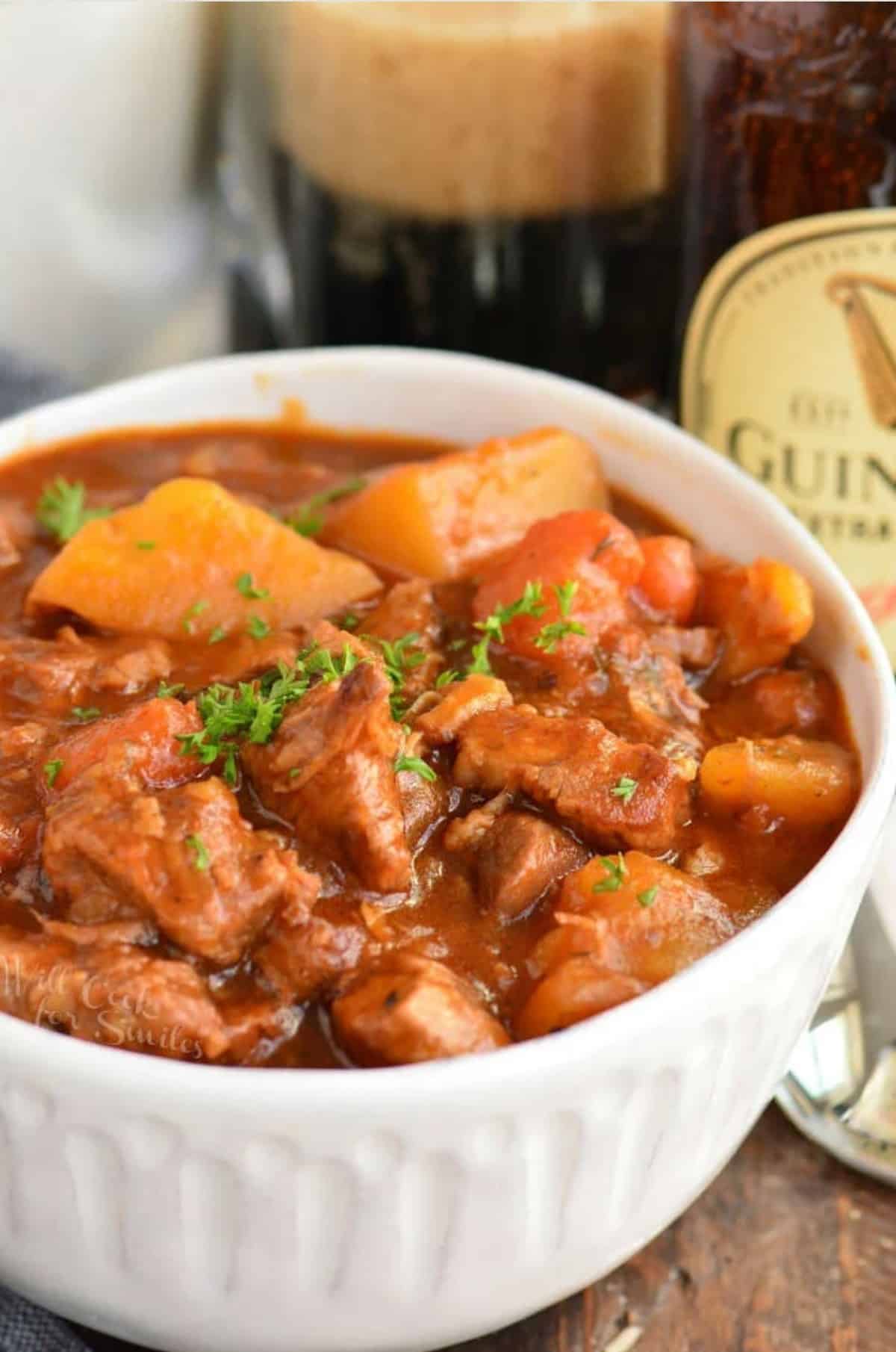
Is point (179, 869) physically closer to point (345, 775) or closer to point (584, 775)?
point (345, 775)

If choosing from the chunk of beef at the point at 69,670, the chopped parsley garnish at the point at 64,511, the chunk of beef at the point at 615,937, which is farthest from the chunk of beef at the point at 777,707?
the chopped parsley garnish at the point at 64,511

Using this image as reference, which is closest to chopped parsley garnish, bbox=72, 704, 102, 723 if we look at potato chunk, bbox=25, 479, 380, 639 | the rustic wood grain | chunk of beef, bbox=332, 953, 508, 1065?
potato chunk, bbox=25, 479, 380, 639

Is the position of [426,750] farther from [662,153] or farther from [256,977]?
[662,153]

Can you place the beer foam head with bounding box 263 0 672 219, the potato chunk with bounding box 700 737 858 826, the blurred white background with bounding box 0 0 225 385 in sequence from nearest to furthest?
the potato chunk with bounding box 700 737 858 826 → the beer foam head with bounding box 263 0 672 219 → the blurred white background with bounding box 0 0 225 385

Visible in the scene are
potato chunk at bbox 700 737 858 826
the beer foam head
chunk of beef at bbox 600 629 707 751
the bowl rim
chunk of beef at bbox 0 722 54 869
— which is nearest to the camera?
Answer: the bowl rim

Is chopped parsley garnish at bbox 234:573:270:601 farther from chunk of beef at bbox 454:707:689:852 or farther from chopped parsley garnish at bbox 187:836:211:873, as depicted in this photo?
chopped parsley garnish at bbox 187:836:211:873

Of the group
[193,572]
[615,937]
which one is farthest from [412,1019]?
[193,572]

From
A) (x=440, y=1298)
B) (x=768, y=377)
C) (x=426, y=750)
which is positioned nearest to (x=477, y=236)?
(x=768, y=377)
